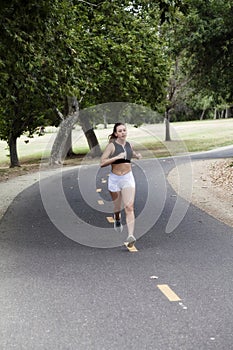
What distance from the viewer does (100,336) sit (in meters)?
4.44

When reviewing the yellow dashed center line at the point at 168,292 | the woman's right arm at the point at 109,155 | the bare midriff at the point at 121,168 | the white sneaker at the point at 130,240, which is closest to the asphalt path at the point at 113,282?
the yellow dashed center line at the point at 168,292

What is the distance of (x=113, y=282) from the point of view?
603 centimetres

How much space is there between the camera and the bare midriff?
26.1 feet

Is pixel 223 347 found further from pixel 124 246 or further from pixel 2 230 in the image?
pixel 2 230

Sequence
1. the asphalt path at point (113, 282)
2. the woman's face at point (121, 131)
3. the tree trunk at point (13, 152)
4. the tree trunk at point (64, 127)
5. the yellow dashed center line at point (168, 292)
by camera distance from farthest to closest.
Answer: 1. the tree trunk at point (13, 152)
2. the tree trunk at point (64, 127)
3. the woman's face at point (121, 131)
4. the yellow dashed center line at point (168, 292)
5. the asphalt path at point (113, 282)

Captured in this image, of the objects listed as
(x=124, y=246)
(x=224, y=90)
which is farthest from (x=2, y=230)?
(x=224, y=90)

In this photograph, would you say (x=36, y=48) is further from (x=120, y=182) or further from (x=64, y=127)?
(x=64, y=127)

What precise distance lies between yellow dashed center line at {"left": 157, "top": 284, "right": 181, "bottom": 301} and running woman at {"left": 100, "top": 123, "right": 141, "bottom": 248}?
1743 mm

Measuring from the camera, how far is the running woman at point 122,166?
7727mm

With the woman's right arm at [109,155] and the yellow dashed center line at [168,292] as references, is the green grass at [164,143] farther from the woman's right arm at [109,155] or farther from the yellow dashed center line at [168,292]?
the yellow dashed center line at [168,292]

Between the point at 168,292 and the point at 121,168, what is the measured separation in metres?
2.79

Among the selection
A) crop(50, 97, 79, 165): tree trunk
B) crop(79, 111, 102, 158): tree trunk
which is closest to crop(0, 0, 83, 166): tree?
crop(50, 97, 79, 165): tree trunk

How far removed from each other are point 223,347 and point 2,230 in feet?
20.0

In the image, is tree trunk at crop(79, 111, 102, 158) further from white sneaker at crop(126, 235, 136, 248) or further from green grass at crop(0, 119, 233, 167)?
white sneaker at crop(126, 235, 136, 248)
